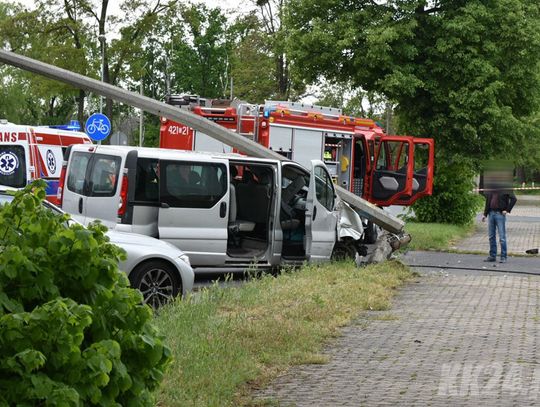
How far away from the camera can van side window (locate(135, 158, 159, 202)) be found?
14078 mm

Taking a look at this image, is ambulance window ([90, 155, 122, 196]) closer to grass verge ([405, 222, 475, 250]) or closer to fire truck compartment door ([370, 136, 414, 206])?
grass verge ([405, 222, 475, 250])

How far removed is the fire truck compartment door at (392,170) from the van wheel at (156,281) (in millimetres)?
12987

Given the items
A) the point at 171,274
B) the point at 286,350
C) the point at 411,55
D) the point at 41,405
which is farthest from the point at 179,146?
the point at 41,405

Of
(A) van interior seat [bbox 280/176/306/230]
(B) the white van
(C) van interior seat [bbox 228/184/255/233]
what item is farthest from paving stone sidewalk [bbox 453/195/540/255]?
(C) van interior seat [bbox 228/184/255/233]

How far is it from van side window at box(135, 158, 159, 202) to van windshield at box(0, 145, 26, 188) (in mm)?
7556

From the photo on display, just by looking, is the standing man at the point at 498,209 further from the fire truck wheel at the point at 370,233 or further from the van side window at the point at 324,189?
the van side window at the point at 324,189

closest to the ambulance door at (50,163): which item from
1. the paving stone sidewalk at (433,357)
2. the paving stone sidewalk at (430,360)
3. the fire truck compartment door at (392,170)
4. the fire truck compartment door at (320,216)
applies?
the fire truck compartment door at (392,170)

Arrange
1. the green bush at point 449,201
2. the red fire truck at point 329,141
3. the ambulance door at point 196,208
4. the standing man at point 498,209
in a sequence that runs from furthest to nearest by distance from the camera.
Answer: the green bush at point 449,201
the red fire truck at point 329,141
the standing man at point 498,209
the ambulance door at point 196,208

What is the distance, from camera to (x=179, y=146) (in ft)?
76.9

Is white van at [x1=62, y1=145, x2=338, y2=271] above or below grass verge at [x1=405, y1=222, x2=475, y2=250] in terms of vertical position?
above

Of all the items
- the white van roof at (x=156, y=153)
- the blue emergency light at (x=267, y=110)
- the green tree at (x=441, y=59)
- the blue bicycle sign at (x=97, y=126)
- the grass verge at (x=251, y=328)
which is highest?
the green tree at (x=441, y=59)

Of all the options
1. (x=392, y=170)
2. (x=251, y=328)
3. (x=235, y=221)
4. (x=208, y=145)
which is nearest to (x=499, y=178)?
(x=392, y=170)

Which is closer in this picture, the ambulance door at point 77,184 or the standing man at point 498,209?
the ambulance door at point 77,184

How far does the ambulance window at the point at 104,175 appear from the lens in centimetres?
1408
